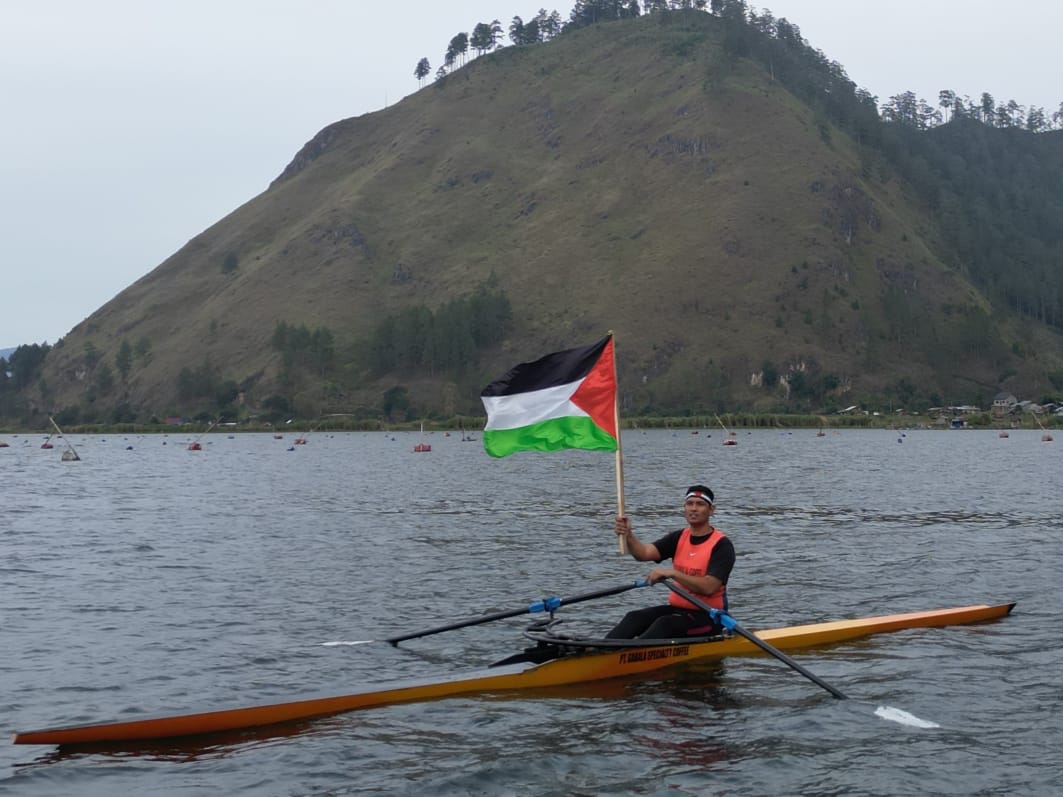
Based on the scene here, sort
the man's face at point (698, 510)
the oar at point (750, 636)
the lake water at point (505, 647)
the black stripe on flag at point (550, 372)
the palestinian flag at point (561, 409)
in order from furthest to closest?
the black stripe on flag at point (550, 372), the palestinian flag at point (561, 409), the man's face at point (698, 510), the oar at point (750, 636), the lake water at point (505, 647)

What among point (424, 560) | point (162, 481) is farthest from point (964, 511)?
point (162, 481)

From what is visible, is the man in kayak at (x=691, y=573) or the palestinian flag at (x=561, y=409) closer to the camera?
the man in kayak at (x=691, y=573)

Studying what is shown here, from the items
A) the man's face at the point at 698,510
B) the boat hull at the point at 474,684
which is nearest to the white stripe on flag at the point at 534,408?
the man's face at the point at 698,510

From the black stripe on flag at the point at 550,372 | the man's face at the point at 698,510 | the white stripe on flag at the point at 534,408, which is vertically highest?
the black stripe on flag at the point at 550,372

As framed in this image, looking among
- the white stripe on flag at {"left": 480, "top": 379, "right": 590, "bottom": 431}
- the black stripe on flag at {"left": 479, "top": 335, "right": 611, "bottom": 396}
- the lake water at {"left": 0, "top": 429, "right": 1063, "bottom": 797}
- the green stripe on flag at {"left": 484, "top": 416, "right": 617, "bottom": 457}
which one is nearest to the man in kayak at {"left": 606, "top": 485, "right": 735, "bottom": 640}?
the lake water at {"left": 0, "top": 429, "right": 1063, "bottom": 797}

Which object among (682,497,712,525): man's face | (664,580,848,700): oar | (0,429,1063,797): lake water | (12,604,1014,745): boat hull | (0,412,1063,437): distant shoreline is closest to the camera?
(0,429,1063,797): lake water

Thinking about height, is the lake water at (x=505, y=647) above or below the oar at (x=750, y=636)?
below

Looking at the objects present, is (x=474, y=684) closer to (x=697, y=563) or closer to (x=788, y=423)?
(x=697, y=563)

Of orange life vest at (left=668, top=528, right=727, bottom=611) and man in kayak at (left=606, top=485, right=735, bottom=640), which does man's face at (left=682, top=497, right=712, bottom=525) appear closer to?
man in kayak at (left=606, top=485, right=735, bottom=640)

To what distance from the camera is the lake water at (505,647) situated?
12.2 metres

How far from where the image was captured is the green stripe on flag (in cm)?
1573

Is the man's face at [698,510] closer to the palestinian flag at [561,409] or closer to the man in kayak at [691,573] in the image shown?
the man in kayak at [691,573]

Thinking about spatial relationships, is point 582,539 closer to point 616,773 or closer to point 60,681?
point 60,681

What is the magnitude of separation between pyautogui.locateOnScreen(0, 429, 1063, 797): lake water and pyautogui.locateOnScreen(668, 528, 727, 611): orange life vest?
1.11 m
